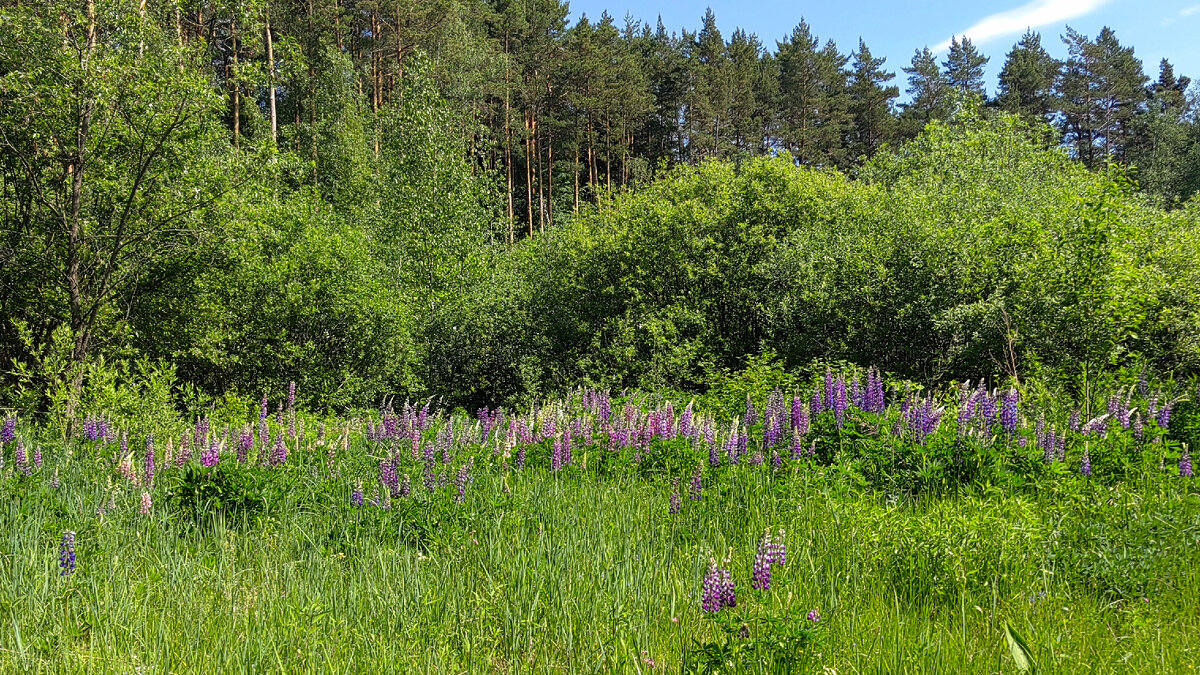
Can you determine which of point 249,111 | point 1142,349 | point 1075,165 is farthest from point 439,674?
point 249,111

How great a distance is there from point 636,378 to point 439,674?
10.2 metres

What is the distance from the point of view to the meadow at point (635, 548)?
2.78 metres

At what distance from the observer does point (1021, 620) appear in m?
3.10

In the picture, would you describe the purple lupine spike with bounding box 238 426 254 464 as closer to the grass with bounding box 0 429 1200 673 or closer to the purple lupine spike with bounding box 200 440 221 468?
the purple lupine spike with bounding box 200 440 221 468

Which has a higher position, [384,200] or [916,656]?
[384,200]

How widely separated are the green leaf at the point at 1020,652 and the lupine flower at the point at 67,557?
13.2 ft

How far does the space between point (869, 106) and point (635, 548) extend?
1909 inches

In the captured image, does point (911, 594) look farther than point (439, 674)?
Yes

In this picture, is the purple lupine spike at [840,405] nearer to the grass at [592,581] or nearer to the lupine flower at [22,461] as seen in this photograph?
the grass at [592,581]

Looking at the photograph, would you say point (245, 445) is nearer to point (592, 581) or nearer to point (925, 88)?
point (592, 581)

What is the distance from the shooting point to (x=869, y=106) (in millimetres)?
46156

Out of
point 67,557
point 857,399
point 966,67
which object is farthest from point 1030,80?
point 67,557

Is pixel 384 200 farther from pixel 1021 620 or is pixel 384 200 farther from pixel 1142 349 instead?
pixel 1021 620

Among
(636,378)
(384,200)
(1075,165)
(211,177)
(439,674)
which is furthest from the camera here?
(384,200)
